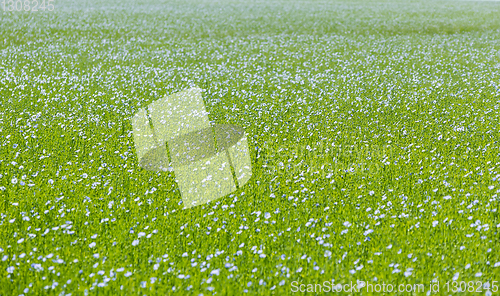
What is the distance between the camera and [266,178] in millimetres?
8883

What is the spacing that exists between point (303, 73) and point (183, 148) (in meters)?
9.05

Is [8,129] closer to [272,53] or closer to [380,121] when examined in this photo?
[380,121]

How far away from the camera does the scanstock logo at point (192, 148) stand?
861 cm

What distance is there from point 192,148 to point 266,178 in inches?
96.8

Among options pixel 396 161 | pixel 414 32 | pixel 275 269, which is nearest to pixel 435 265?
pixel 275 269

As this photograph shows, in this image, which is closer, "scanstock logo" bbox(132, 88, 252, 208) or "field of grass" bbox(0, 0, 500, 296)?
"field of grass" bbox(0, 0, 500, 296)

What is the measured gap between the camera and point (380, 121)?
12273mm

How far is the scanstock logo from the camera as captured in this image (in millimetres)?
8609

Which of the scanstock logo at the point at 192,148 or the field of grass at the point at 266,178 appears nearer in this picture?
the field of grass at the point at 266,178

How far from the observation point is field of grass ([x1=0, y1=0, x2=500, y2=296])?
586 cm

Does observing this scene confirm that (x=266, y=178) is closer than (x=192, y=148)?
Yes

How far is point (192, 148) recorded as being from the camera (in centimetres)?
1066

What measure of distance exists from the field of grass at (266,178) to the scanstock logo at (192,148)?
0.31m

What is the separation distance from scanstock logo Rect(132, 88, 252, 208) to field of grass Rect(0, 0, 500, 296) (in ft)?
1.01
